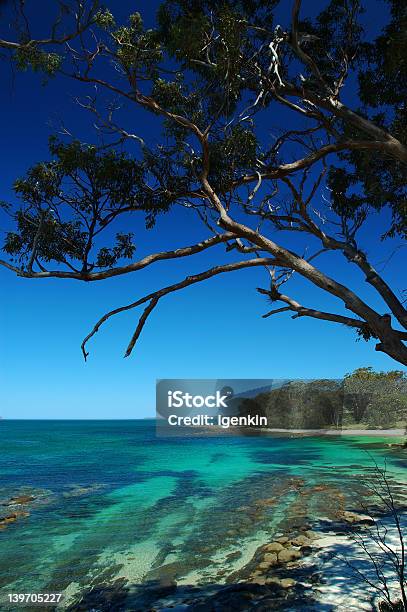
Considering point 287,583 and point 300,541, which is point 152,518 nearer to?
point 300,541

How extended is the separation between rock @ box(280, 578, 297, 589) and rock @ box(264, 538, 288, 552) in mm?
1797

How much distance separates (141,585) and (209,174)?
6.88 m

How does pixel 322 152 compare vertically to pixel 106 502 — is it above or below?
above

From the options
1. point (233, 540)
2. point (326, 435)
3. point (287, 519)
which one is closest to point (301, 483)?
point (287, 519)

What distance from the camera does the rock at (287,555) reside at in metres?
8.21

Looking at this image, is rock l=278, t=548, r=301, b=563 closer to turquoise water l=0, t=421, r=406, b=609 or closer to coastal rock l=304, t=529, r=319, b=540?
turquoise water l=0, t=421, r=406, b=609

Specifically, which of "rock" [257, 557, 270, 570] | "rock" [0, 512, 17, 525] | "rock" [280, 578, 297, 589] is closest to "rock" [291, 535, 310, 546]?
"rock" [257, 557, 270, 570]

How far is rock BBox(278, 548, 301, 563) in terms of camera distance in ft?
26.9

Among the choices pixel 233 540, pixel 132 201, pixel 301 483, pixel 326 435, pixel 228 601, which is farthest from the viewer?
pixel 326 435

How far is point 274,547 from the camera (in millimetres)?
9070

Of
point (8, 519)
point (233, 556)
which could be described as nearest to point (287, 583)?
point (233, 556)

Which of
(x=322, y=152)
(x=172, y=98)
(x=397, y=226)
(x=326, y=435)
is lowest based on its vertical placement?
(x=326, y=435)

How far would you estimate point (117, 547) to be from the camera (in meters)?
10.2

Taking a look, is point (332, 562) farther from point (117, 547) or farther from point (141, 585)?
point (117, 547)
